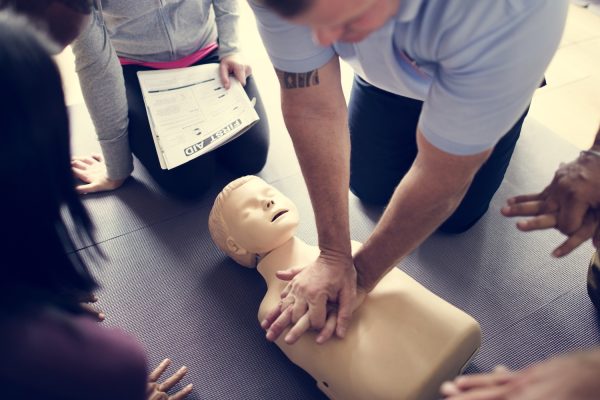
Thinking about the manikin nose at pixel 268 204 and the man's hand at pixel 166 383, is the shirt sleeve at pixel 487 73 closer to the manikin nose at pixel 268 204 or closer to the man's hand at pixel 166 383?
the manikin nose at pixel 268 204

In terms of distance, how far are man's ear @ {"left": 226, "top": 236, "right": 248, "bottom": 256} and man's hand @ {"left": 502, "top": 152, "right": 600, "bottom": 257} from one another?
0.63 metres

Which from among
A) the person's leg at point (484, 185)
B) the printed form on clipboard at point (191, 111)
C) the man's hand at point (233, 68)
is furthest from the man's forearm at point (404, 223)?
the man's hand at point (233, 68)

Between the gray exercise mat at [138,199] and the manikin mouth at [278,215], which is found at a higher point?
the manikin mouth at [278,215]

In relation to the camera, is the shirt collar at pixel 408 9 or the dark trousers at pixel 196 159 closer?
the shirt collar at pixel 408 9

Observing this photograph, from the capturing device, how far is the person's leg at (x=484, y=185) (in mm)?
1131

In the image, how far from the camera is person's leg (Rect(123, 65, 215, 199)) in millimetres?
1371

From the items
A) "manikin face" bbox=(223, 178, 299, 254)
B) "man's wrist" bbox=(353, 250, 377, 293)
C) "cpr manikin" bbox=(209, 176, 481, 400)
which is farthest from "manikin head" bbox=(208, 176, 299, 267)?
"man's wrist" bbox=(353, 250, 377, 293)

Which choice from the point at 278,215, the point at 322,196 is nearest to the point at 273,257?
the point at 278,215

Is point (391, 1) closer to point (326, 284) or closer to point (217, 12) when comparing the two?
Answer: point (326, 284)

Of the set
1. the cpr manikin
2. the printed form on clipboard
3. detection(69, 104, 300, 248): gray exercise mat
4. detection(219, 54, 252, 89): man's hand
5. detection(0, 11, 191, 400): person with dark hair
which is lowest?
detection(69, 104, 300, 248): gray exercise mat

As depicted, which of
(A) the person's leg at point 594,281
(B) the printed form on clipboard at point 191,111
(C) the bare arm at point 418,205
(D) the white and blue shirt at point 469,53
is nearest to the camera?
(D) the white and blue shirt at point 469,53

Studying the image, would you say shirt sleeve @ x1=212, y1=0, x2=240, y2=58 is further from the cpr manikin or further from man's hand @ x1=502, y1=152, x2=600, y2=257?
man's hand @ x1=502, y1=152, x2=600, y2=257

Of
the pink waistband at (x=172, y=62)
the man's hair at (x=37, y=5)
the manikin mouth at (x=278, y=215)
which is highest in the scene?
the man's hair at (x=37, y=5)

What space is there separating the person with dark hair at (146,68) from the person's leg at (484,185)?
627 mm
